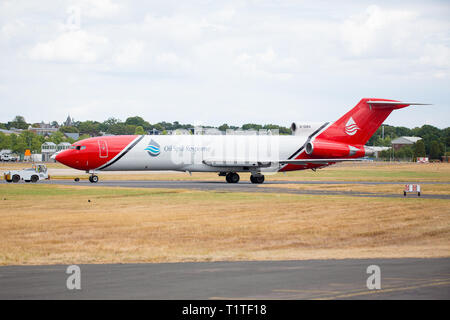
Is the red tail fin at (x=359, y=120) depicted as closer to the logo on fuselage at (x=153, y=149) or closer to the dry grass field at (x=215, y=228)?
the logo on fuselage at (x=153, y=149)

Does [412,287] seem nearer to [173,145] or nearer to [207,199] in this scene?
[207,199]

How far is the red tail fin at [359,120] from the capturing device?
5894 cm

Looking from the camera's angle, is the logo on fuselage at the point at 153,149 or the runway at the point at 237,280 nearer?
the runway at the point at 237,280

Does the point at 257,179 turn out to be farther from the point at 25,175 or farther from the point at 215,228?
the point at 215,228

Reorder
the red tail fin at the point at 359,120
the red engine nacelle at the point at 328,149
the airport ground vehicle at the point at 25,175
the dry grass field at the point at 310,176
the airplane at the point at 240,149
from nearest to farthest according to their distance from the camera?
the airplane at the point at 240,149 < the red engine nacelle at the point at 328,149 < the airport ground vehicle at the point at 25,175 < the red tail fin at the point at 359,120 < the dry grass field at the point at 310,176

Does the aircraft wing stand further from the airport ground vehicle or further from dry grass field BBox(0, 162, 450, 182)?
the airport ground vehicle

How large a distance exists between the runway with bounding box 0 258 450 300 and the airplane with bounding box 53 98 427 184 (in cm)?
3828

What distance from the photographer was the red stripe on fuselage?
180ft

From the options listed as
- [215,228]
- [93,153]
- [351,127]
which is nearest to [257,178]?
[351,127]

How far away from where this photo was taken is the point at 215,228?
84.9 feet

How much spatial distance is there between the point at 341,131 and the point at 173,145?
1572 cm

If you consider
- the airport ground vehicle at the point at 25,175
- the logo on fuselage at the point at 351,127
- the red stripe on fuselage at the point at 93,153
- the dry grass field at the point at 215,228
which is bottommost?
the dry grass field at the point at 215,228

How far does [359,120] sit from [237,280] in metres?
46.5

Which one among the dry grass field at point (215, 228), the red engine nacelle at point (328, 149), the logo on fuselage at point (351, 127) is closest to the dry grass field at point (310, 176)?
the red engine nacelle at point (328, 149)
